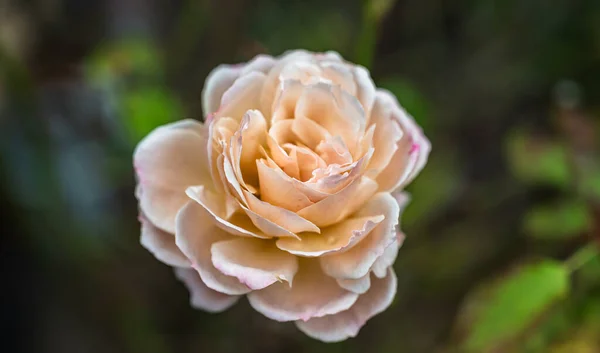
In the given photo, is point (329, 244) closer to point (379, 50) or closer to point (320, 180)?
point (320, 180)

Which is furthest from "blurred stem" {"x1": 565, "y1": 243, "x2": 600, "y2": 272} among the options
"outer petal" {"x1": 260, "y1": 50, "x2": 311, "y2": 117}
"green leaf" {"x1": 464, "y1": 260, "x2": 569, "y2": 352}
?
"outer petal" {"x1": 260, "y1": 50, "x2": 311, "y2": 117}

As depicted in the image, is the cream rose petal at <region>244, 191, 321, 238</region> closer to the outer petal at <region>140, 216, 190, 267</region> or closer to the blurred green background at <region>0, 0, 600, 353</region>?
the outer petal at <region>140, 216, 190, 267</region>

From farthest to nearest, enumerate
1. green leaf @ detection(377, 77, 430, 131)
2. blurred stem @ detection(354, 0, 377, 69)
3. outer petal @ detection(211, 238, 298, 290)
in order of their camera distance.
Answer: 1. green leaf @ detection(377, 77, 430, 131)
2. blurred stem @ detection(354, 0, 377, 69)
3. outer petal @ detection(211, 238, 298, 290)

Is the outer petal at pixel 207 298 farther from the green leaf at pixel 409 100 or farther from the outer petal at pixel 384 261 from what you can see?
the green leaf at pixel 409 100

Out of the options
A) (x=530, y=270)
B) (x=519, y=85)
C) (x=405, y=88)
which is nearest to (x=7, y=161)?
(x=405, y=88)

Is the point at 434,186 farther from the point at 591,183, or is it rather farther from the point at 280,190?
the point at 280,190

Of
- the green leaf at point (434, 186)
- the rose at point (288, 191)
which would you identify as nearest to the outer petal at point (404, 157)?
the rose at point (288, 191)

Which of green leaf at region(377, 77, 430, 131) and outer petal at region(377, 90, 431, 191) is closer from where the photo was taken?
outer petal at region(377, 90, 431, 191)
